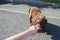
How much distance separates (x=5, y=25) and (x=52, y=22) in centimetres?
166

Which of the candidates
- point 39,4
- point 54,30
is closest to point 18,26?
point 54,30

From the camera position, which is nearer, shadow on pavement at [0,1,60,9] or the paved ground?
the paved ground

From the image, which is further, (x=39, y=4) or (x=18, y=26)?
(x=39, y=4)

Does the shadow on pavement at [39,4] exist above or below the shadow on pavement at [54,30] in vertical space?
below

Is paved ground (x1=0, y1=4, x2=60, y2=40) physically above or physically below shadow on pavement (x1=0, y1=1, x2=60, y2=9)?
above

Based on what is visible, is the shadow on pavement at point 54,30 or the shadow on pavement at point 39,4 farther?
the shadow on pavement at point 39,4

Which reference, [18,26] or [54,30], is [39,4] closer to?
[18,26]

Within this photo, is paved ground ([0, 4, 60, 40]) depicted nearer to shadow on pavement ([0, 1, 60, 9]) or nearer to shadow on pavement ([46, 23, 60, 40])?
shadow on pavement ([46, 23, 60, 40])

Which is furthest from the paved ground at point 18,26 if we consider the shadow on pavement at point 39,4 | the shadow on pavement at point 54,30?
the shadow on pavement at point 39,4

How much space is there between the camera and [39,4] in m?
9.21

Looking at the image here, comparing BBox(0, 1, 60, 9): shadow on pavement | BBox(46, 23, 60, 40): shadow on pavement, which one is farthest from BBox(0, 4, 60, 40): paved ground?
BBox(0, 1, 60, 9): shadow on pavement

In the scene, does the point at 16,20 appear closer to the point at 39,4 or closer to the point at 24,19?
the point at 24,19

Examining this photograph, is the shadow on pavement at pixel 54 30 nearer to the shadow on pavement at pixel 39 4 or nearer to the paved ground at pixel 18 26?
the paved ground at pixel 18 26

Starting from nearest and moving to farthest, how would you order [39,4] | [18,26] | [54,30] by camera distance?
[54,30], [18,26], [39,4]
